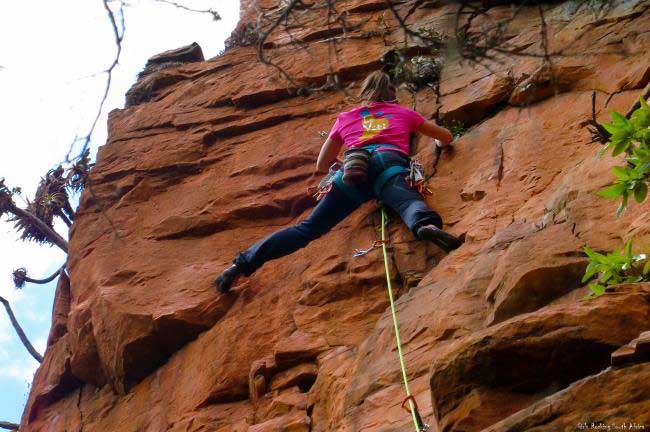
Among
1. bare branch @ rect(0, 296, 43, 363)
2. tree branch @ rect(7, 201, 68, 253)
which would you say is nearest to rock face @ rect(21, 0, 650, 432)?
tree branch @ rect(7, 201, 68, 253)

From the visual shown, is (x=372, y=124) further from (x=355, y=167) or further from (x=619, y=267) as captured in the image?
(x=619, y=267)

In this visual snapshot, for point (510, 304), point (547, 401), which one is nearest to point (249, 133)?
point (510, 304)

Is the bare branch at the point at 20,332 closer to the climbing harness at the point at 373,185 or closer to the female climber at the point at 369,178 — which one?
the female climber at the point at 369,178

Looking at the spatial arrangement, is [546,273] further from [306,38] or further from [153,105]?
[153,105]

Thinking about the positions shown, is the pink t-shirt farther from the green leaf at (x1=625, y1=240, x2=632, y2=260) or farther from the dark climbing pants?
the green leaf at (x1=625, y1=240, x2=632, y2=260)

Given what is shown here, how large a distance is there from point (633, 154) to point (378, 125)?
12.4 ft

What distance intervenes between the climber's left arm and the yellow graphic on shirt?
13.6 inches

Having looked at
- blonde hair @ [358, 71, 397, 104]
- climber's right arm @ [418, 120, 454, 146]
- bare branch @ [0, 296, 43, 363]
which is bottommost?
climber's right arm @ [418, 120, 454, 146]

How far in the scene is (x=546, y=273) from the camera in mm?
5703

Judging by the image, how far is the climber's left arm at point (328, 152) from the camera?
29.2 feet

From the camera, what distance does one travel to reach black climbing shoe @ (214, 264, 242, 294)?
8422mm

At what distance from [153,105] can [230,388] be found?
489 cm

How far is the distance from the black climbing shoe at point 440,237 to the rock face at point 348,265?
0.18 meters

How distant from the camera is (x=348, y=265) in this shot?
802 cm
